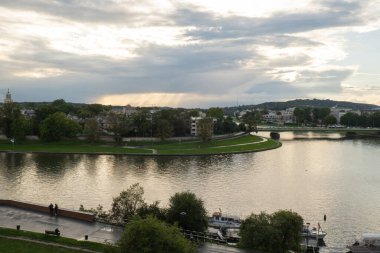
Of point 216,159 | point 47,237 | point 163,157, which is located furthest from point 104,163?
point 47,237

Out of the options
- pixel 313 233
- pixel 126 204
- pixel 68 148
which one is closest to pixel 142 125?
pixel 68 148

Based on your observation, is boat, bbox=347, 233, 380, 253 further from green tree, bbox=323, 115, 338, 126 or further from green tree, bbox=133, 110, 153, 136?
green tree, bbox=323, 115, 338, 126

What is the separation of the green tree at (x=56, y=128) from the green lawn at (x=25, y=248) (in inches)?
2756

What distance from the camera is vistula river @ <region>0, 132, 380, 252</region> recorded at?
130ft

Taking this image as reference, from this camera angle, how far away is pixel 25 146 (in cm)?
8544

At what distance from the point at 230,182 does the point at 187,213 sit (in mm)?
25618

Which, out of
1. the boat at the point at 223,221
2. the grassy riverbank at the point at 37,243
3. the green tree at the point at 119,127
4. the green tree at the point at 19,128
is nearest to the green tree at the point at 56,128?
the green tree at the point at 19,128

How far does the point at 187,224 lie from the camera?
87.7ft

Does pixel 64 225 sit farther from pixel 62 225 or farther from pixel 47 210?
pixel 47 210

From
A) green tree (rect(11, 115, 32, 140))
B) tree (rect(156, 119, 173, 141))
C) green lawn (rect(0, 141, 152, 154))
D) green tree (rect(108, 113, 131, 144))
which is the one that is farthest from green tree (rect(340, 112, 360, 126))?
green tree (rect(11, 115, 32, 140))

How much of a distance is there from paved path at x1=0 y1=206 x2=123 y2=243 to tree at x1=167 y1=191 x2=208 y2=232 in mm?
3460

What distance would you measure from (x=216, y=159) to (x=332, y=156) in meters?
23.2

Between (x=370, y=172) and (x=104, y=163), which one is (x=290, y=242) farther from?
(x=104, y=163)

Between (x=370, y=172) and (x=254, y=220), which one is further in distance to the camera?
(x=370, y=172)
